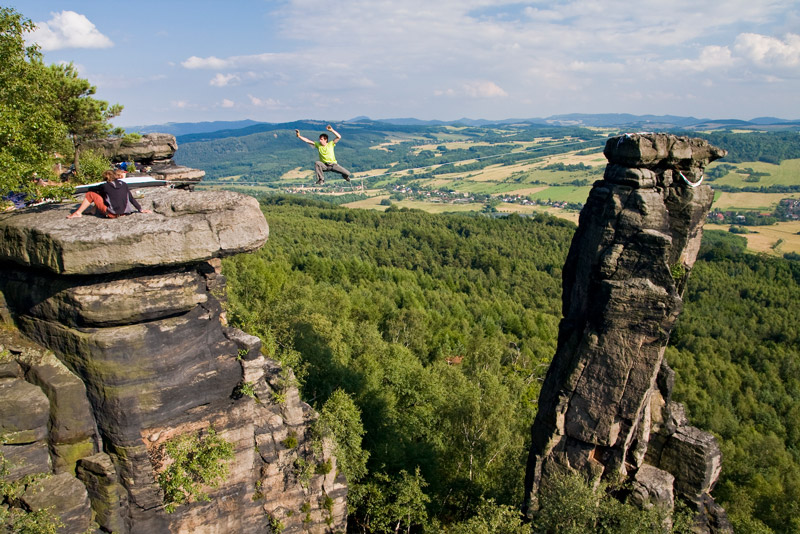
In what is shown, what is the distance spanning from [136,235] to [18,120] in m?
6.03

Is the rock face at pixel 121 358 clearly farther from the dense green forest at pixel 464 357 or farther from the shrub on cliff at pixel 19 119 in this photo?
the dense green forest at pixel 464 357

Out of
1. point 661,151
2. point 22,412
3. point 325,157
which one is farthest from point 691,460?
point 22,412

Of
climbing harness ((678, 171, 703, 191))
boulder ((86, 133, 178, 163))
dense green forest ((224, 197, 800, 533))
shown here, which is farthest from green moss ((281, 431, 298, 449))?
boulder ((86, 133, 178, 163))

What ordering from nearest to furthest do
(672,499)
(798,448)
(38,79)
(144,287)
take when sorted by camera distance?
(144,287), (38,79), (672,499), (798,448)

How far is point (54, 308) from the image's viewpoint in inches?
531

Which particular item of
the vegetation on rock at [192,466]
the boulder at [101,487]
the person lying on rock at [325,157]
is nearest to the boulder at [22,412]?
the boulder at [101,487]

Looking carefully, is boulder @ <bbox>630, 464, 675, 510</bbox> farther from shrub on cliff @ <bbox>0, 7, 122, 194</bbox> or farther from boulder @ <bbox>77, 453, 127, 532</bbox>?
shrub on cliff @ <bbox>0, 7, 122, 194</bbox>

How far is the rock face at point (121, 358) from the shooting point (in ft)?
41.7

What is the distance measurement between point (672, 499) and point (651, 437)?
8.54ft

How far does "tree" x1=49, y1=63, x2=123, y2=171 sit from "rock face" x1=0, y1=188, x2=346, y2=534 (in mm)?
16747

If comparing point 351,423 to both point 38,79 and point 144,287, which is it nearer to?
point 144,287

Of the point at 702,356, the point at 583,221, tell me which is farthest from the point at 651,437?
the point at 702,356

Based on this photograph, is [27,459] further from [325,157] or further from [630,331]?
[630,331]

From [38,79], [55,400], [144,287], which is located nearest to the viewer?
[55,400]
